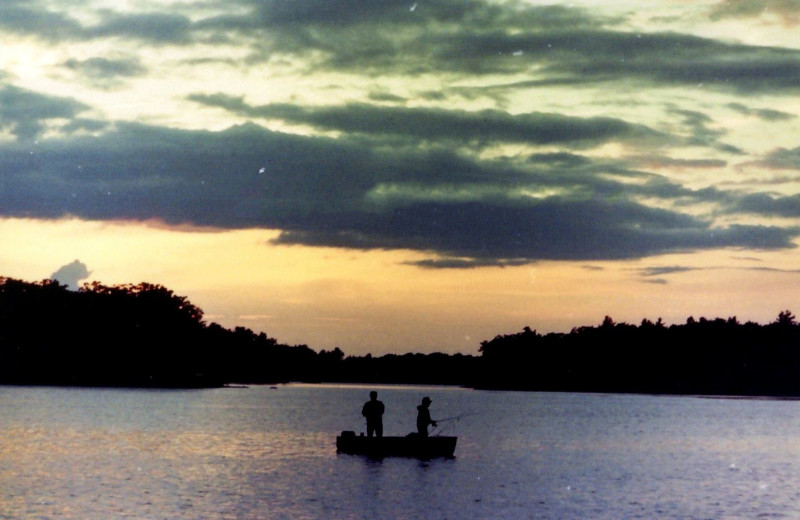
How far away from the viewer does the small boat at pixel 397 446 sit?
55531 mm

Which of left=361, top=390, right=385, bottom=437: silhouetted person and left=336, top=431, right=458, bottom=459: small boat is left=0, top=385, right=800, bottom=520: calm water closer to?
left=336, top=431, right=458, bottom=459: small boat

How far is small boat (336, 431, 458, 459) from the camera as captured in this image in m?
55.5

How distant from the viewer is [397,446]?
55.4 meters

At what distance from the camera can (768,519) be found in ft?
133

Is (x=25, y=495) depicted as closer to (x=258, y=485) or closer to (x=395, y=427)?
(x=258, y=485)

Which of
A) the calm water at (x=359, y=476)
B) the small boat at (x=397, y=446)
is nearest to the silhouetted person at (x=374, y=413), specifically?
the small boat at (x=397, y=446)

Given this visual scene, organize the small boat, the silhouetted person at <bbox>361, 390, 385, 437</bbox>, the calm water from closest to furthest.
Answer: the calm water → the silhouetted person at <bbox>361, 390, 385, 437</bbox> → the small boat

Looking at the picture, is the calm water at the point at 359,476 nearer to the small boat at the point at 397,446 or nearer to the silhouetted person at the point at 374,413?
the small boat at the point at 397,446

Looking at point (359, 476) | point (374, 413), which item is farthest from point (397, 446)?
point (359, 476)

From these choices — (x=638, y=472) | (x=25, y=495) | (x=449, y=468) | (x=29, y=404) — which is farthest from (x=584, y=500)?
(x=29, y=404)

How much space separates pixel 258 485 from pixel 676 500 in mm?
17515

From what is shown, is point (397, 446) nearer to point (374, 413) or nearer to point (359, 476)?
point (374, 413)

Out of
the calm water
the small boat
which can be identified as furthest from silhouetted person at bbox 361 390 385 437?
the calm water

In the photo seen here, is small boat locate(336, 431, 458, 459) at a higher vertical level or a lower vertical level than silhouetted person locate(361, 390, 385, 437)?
lower
